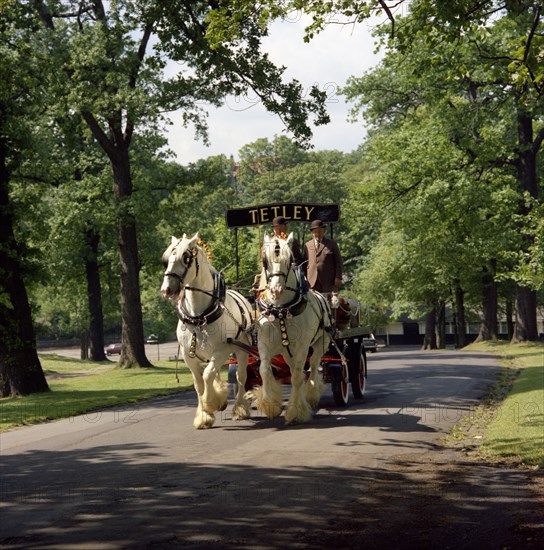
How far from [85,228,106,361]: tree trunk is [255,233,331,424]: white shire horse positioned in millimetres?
37623

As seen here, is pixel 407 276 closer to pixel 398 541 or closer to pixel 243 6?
pixel 243 6

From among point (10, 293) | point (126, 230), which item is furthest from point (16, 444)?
point (126, 230)

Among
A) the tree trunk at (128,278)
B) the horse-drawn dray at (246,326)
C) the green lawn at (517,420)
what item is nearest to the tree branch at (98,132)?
the tree trunk at (128,278)

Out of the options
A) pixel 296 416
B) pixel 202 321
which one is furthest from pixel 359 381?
pixel 202 321

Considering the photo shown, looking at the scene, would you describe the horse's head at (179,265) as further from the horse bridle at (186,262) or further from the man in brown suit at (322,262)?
the man in brown suit at (322,262)

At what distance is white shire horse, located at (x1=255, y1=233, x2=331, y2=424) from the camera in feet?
42.7

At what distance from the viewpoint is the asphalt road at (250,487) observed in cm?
698

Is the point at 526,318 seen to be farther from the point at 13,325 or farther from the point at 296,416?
the point at 296,416

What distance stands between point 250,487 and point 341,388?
719cm

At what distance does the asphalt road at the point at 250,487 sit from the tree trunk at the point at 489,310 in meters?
38.6

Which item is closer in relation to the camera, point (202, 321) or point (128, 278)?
point (202, 321)

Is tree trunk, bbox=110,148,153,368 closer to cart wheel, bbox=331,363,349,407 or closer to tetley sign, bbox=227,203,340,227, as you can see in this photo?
tetley sign, bbox=227,203,340,227

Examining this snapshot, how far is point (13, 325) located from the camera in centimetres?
2272

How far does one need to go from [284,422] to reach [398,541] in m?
7.05
